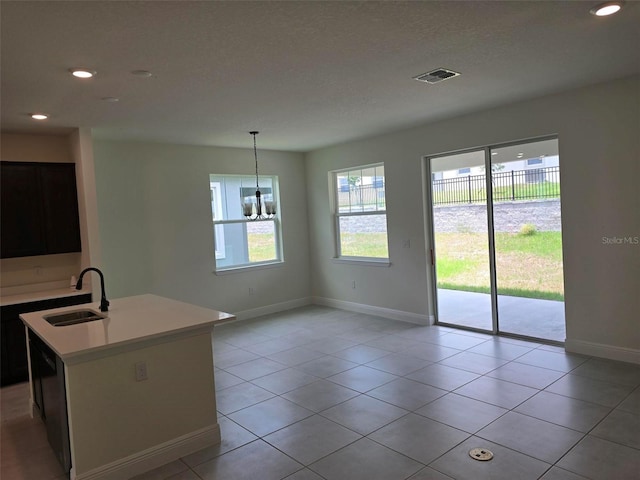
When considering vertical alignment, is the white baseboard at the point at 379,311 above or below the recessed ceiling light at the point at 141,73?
below

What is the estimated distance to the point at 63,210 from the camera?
479 centimetres

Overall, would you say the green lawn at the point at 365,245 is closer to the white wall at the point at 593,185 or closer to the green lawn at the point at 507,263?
the green lawn at the point at 507,263

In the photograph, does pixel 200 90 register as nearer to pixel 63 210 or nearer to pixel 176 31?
pixel 176 31

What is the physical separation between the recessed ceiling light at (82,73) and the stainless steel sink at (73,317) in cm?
171

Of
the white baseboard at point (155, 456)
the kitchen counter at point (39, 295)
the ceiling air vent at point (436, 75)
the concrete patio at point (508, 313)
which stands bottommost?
the white baseboard at point (155, 456)

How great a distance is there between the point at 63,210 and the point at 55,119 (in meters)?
1.06

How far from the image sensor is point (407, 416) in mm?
3230

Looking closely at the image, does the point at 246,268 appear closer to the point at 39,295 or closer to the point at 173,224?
the point at 173,224

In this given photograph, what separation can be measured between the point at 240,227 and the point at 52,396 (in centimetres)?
412

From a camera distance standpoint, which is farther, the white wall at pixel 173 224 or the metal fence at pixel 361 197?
the metal fence at pixel 361 197

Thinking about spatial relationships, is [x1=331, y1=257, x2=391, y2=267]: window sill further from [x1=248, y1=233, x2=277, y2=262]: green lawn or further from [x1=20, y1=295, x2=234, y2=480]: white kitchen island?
[x1=20, y1=295, x2=234, y2=480]: white kitchen island

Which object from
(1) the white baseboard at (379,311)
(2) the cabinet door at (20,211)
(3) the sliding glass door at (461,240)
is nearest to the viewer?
(2) the cabinet door at (20,211)

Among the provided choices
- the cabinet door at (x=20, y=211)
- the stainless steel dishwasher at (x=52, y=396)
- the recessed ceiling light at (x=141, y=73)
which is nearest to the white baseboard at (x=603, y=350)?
the stainless steel dishwasher at (x=52, y=396)

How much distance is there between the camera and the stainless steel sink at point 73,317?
3.28 m
